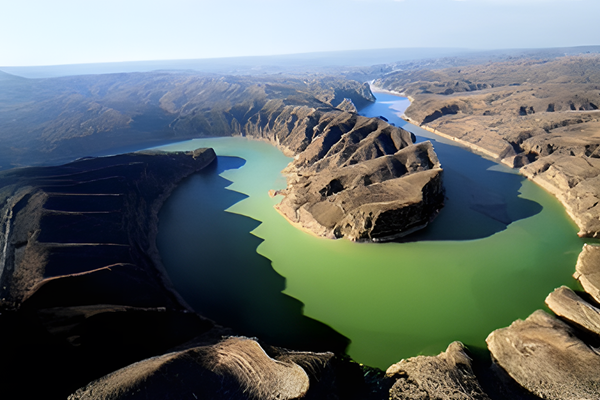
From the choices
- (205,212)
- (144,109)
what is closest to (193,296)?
(205,212)

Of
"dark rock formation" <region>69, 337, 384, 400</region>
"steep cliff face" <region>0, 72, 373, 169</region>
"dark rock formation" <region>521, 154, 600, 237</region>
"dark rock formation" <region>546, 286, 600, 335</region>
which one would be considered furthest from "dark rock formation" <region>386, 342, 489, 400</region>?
"steep cliff face" <region>0, 72, 373, 169</region>

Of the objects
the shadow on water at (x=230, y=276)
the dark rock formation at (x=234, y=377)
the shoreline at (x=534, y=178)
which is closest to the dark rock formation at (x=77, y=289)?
the shadow on water at (x=230, y=276)

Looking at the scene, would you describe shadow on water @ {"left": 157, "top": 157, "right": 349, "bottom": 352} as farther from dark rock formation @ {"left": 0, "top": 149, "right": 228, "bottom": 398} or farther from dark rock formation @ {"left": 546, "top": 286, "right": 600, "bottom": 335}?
dark rock formation @ {"left": 546, "top": 286, "right": 600, "bottom": 335}

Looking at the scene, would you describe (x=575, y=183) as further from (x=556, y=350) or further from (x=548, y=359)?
(x=548, y=359)

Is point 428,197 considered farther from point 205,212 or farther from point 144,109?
point 144,109

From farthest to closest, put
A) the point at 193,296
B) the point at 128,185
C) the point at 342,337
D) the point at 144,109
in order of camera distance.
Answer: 1. the point at 144,109
2. the point at 128,185
3. the point at 193,296
4. the point at 342,337

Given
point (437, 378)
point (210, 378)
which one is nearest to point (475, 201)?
point (437, 378)

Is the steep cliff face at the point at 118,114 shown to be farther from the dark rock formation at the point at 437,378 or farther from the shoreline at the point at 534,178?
the dark rock formation at the point at 437,378
